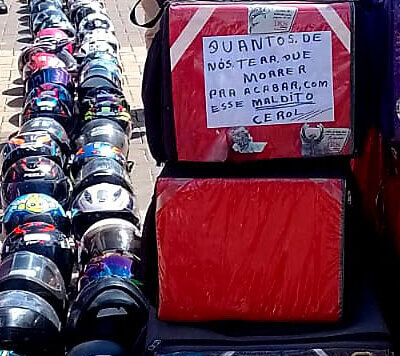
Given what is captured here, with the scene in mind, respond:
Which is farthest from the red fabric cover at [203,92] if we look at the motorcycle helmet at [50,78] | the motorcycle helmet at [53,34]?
the motorcycle helmet at [53,34]

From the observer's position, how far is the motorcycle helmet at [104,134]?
15.9 feet

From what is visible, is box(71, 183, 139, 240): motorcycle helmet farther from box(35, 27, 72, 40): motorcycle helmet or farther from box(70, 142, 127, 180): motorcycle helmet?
box(35, 27, 72, 40): motorcycle helmet

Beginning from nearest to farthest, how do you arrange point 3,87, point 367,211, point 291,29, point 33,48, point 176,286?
point 291,29
point 176,286
point 367,211
point 33,48
point 3,87

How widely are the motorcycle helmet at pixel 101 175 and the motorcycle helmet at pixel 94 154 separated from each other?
0.07m

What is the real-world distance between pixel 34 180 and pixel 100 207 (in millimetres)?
495

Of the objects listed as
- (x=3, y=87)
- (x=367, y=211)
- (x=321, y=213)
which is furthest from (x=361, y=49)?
(x=3, y=87)

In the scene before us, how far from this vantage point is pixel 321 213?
248 cm

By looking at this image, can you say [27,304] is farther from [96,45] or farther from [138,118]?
[96,45]

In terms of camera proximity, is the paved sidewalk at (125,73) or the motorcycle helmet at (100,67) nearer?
the paved sidewalk at (125,73)

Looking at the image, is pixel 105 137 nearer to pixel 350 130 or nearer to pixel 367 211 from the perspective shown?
pixel 367 211

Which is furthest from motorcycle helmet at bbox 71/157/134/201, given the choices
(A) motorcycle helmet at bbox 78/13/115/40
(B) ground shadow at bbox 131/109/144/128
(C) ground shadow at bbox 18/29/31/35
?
(C) ground shadow at bbox 18/29/31/35

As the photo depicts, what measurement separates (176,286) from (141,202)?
262cm

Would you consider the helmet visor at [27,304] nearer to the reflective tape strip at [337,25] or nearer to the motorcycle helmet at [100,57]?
the reflective tape strip at [337,25]

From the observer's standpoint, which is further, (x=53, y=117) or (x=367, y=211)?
(x=53, y=117)
